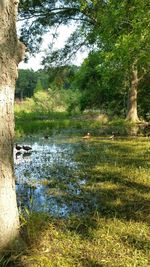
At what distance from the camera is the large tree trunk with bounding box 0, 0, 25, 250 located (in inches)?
136

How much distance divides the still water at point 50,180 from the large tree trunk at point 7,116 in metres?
1.10

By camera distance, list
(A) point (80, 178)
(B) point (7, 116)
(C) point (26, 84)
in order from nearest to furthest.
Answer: (B) point (7, 116) → (A) point (80, 178) → (C) point (26, 84)

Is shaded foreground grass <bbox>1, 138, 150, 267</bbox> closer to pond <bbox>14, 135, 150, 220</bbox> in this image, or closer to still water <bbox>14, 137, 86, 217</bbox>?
pond <bbox>14, 135, 150, 220</bbox>

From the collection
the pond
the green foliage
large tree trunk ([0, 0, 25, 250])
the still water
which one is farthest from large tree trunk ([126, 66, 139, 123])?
the green foliage

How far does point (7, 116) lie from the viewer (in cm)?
353

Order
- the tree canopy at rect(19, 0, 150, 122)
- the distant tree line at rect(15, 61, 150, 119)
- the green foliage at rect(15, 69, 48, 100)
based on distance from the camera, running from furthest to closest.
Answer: the green foliage at rect(15, 69, 48, 100)
the distant tree line at rect(15, 61, 150, 119)
the tree canopy at rect(19, 0, 150, 122)

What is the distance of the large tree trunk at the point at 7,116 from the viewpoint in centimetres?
346

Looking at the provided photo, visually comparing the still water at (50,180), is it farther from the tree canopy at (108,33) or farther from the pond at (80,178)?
the tree canopy at (108,33)

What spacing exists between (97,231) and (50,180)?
2.81m

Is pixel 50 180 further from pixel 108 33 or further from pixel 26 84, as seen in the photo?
pixel 26 84

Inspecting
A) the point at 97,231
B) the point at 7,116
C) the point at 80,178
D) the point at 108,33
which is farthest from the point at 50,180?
the point at 108,33

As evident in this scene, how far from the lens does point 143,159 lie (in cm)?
903

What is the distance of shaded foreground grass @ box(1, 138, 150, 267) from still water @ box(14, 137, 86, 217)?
0.22 metres

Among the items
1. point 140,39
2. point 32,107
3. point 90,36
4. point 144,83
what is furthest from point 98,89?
point 140,39
